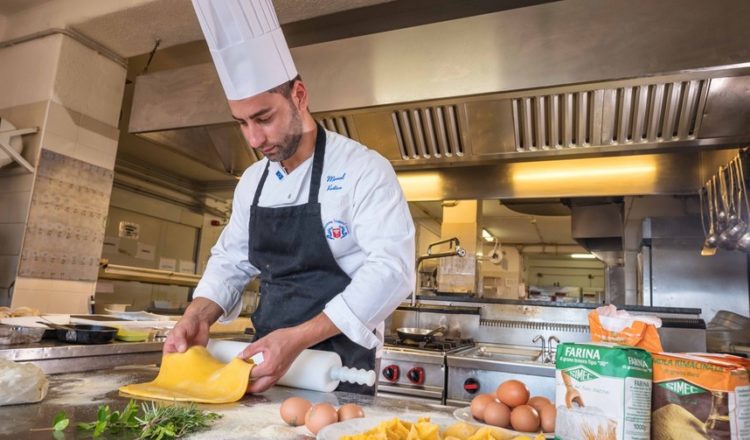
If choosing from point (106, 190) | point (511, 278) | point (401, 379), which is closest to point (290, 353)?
point (401, 379)

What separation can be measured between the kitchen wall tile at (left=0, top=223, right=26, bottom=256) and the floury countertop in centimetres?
199

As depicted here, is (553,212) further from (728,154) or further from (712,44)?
(712,44)

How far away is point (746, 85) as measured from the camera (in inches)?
81.3

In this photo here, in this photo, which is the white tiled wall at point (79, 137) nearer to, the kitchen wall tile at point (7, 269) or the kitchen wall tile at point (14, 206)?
the kitchen wall tile at point (14, 206)

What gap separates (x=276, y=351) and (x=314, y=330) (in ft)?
0.34

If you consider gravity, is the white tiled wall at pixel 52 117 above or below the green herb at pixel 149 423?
above

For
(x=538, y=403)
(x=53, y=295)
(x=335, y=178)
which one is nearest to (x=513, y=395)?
(x=538, y=403)

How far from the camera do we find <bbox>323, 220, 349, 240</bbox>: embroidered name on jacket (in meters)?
1.30

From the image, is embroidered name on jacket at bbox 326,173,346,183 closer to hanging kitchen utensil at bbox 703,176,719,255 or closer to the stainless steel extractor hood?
the stainless steel extractor hood

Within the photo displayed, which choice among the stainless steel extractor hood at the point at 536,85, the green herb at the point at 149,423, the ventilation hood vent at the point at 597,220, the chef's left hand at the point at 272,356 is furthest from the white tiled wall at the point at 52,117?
the ventilation hood vent at the point at 597,220

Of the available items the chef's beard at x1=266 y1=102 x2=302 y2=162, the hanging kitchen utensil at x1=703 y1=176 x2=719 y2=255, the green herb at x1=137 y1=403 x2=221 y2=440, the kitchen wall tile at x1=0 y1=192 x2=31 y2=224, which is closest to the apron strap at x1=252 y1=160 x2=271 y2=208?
the chef's beard at x1=266 y1=102 x2=302 y2=162

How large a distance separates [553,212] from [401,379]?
447 centimetres

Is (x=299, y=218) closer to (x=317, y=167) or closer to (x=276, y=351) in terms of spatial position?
(x=317, y=167)

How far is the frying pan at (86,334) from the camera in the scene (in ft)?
5.44
